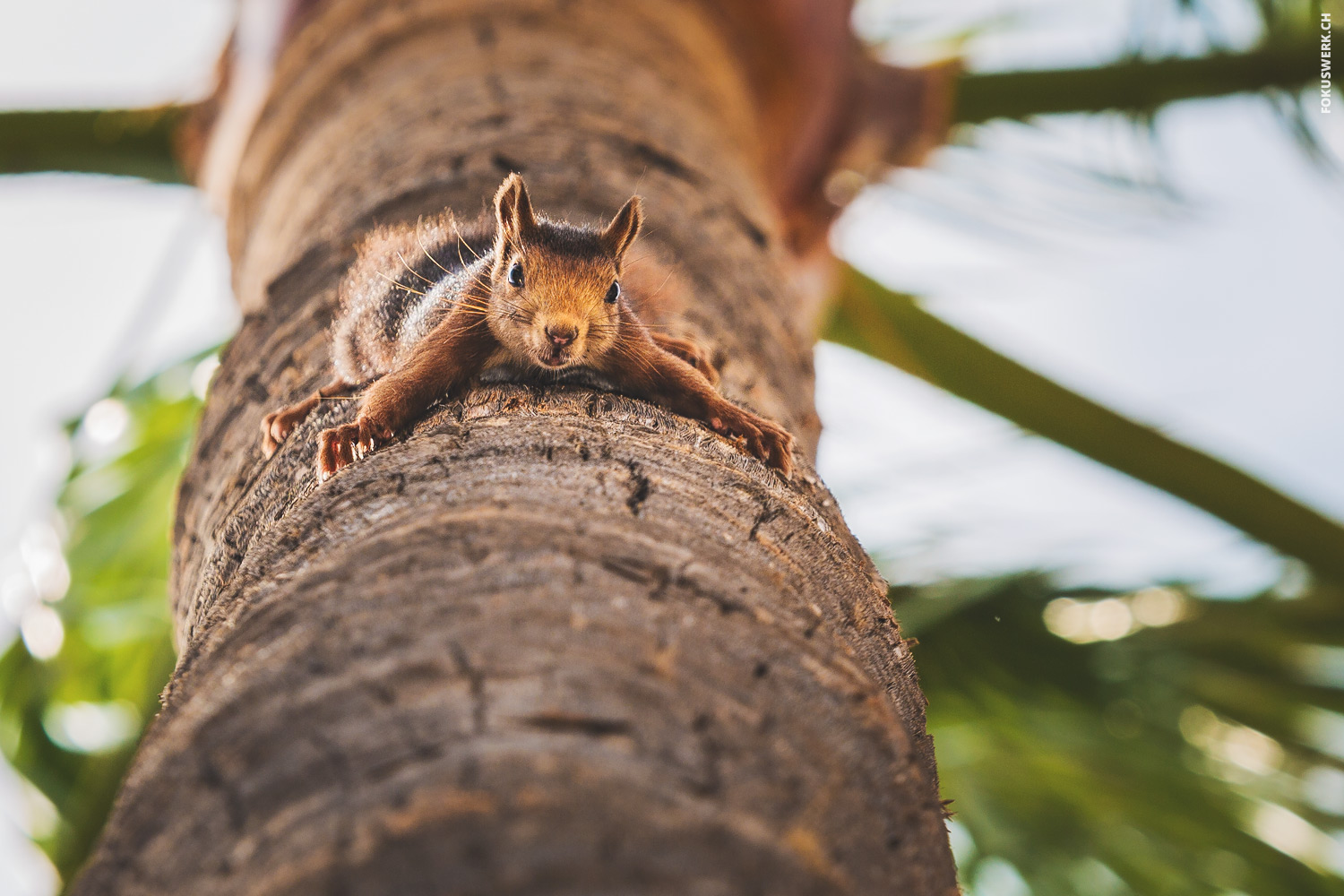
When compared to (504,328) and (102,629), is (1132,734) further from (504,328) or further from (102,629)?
(102,629)

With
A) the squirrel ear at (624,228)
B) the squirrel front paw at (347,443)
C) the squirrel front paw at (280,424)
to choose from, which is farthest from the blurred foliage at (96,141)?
the squirrel front paw at (347,443)

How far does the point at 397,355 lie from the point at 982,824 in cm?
157

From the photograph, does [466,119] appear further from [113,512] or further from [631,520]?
[113,512]

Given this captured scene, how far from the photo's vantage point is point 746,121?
2811 mm

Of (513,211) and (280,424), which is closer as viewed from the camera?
(280,424)

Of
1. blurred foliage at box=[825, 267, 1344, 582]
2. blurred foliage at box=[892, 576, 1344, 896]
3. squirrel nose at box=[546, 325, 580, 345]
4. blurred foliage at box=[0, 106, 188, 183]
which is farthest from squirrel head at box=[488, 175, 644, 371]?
blurred foliage at box=[0, 106, 188, 183]

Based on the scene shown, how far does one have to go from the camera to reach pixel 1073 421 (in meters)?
2.97

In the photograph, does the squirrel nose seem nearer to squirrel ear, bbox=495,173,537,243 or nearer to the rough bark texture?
squirrel ear, bbox=495,173,537,243

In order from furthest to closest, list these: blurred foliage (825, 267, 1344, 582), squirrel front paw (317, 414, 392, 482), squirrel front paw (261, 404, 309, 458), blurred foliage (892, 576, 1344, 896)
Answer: blurred foliage (825, 267, 1344, 582)
blurred foliage (892, 576, 1344, 896)
squirrel front paw (261, 404, 309, 458)
squirrel front paw (317, 414, 392, 482)

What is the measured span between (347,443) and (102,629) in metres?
1.69

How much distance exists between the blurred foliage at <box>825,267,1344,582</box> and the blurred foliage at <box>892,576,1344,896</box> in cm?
17

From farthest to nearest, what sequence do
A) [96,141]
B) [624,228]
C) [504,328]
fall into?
[96,141]
[504,328]
[624,228]

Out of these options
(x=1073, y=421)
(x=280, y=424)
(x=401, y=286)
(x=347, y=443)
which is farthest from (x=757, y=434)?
(x=1073, y=421)

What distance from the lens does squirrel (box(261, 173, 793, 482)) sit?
1.57 meters
